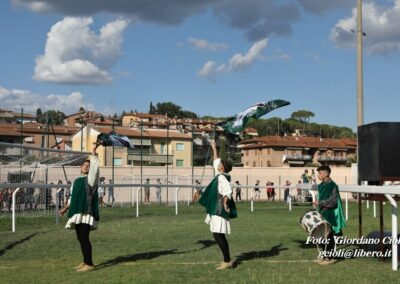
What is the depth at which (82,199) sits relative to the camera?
9570 mm

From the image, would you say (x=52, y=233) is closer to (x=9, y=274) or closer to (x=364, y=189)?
(x=9, y=274)

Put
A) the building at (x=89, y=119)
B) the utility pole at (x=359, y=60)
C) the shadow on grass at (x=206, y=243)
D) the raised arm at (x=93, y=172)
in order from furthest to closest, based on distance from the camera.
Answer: the building at (x=89, y=119) < the utility pole at (x=359, y=60) < the shadow on grass at (x=206, y=243) < the raised arm at (x=93, y=172)

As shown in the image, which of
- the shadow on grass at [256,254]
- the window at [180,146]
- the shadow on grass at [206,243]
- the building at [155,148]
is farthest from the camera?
the window at [180,146]

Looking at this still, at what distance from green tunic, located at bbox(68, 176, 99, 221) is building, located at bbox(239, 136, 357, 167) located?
94.4m

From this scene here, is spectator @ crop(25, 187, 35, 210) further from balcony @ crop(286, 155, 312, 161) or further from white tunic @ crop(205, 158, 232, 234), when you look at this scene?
balcony @ crop(286, 155, 312, 161)

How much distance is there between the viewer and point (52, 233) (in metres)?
15.1

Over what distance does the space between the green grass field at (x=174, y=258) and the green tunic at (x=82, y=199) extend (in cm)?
93

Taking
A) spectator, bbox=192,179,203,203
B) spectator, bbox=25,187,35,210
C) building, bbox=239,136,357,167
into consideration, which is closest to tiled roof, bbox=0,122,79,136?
spectator, bbox=192,179,203,203

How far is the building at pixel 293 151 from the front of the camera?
356 ft

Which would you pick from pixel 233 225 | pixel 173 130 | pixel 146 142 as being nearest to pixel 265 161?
pixel 173 130

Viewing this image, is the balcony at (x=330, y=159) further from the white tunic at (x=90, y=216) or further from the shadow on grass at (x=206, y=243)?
the white tunic at (x=90, y=216)

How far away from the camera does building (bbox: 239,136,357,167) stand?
108562 mm

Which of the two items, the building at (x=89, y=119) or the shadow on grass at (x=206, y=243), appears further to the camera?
the building at (x=89, y=119)

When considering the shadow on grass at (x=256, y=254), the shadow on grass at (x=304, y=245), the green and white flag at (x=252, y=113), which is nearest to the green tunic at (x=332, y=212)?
the shadow on grass at (x=256, y=254)
